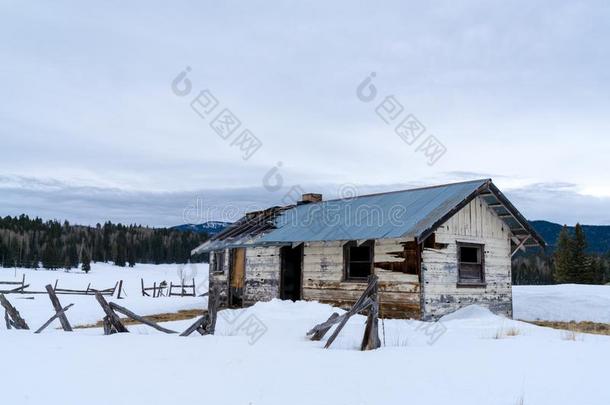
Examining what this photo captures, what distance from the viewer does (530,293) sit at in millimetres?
25047

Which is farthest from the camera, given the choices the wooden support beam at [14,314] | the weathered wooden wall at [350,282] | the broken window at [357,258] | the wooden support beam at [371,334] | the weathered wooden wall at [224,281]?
the weathered wooden wall at [224,281]

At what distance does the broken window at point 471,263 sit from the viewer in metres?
16.9

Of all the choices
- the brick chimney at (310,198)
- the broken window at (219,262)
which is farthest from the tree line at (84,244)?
the brick chimney at (310,198)

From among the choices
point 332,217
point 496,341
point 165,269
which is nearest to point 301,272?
point 332,217

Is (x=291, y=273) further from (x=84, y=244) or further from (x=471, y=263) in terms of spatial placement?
(x=84, y=244)

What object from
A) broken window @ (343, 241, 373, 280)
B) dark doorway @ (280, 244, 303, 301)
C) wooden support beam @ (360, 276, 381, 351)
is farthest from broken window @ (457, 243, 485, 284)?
wooden support beam @ (360, 276, 381, 351)

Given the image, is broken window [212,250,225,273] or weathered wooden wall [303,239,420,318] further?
broken window [212,250,225,273]

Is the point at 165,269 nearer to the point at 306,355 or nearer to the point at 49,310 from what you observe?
the point at 49,310

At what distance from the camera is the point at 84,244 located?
311 ft

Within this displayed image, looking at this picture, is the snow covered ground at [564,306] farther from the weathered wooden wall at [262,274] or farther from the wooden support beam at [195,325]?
Answer: the wooden support beam at [195,325]

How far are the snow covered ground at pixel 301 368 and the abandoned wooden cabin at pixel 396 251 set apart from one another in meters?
3.77

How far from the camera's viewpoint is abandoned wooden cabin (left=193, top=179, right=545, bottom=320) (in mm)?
15680

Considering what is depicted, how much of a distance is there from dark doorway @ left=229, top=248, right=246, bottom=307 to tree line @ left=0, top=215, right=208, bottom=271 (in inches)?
2295

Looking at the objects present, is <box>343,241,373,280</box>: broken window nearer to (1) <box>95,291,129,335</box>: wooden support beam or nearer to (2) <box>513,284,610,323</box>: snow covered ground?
(2) <box>513,284,610,323</box>: snow covered ground
